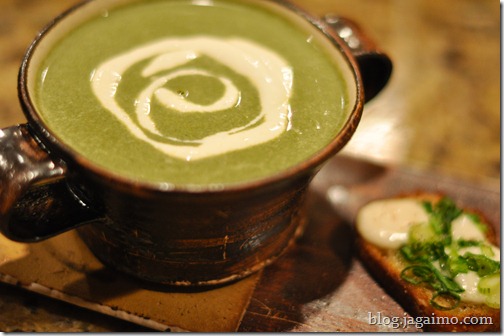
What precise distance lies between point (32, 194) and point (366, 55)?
805 millimetres

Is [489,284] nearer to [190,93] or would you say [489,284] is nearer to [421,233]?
[421,233]

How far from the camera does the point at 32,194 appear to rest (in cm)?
113

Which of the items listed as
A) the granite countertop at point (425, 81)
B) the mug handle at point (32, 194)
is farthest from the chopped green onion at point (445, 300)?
the mug handle at point (32, 194)

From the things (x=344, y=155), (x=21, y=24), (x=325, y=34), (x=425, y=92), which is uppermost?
(x=325, y=34)

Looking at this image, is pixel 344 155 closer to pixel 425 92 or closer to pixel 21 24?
pixel 425 92

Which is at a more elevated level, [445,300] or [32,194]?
[32,194]

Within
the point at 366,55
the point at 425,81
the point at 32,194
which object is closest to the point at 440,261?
the point at 366,55

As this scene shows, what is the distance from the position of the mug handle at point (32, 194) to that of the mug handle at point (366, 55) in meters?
0.72

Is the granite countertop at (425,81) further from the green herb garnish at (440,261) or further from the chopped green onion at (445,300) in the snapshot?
the chopped green onion at (445,300)

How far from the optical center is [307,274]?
134 cm

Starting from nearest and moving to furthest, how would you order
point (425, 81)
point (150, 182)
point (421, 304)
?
point (150, 182) → point (421, 304) → point (425, 81)

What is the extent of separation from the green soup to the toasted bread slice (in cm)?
34

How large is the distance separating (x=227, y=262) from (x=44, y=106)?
0.50 m

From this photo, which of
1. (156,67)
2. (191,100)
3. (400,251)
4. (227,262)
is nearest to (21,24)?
Result: (156,67)
